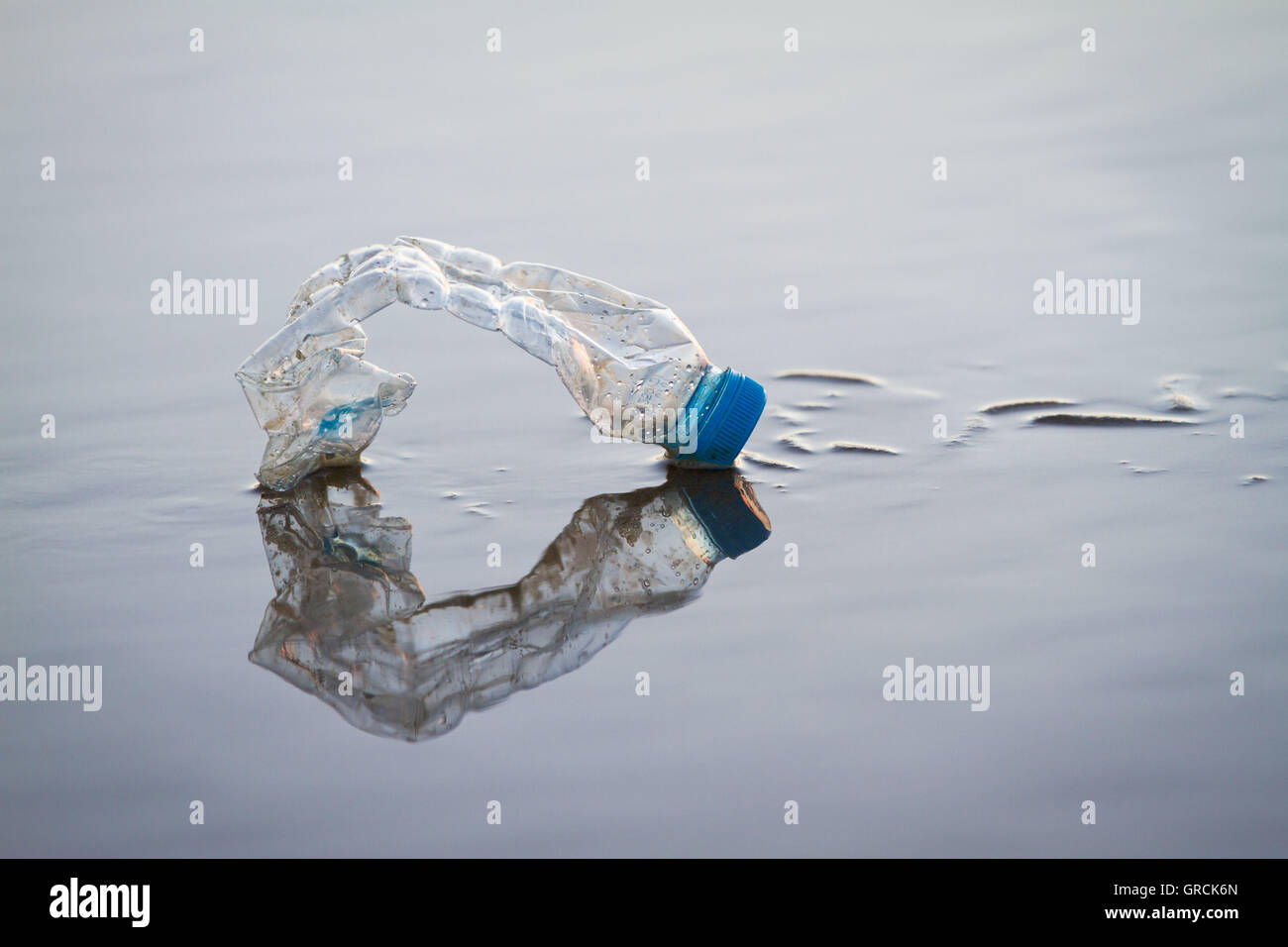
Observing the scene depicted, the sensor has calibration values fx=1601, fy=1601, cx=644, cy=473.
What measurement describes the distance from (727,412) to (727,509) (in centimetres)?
28

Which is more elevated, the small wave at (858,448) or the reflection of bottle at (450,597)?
the small wave at (858,448)

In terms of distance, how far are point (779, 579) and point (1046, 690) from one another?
2.60 ft

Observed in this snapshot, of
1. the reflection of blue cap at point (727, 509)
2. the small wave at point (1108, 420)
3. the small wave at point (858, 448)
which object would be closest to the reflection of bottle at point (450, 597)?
the reflection of blue cap at point (727, 509)

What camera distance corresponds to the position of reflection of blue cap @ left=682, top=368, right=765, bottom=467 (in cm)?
447

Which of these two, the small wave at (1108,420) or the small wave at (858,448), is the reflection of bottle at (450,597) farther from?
the small wave at (1108,420)

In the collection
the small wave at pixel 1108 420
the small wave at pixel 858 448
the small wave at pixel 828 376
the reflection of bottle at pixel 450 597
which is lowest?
the reflection of bottle at pixel 450 597

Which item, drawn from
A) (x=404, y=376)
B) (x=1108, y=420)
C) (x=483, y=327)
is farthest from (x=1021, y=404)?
(x=404, y=376)

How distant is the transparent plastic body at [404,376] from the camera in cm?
451

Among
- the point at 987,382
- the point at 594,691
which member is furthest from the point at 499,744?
the point at 987,382

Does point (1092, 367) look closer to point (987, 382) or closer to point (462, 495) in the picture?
point (987, 382)

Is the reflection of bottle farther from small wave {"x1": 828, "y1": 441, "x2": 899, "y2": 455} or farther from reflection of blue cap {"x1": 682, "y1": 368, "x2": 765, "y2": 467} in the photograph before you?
small wave {"x1": 828, "y1": 441, "x2": 899, "y2": 455}

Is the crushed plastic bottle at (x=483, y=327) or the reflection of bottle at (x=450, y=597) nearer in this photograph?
the reflection of bottle at (x=450, y=597)

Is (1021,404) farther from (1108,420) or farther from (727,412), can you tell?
(727,412)

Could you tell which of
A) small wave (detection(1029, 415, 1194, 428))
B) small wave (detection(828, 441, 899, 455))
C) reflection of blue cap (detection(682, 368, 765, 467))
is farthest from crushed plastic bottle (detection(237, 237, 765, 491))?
small wave (detection(1029, 415, 1194, 428))
